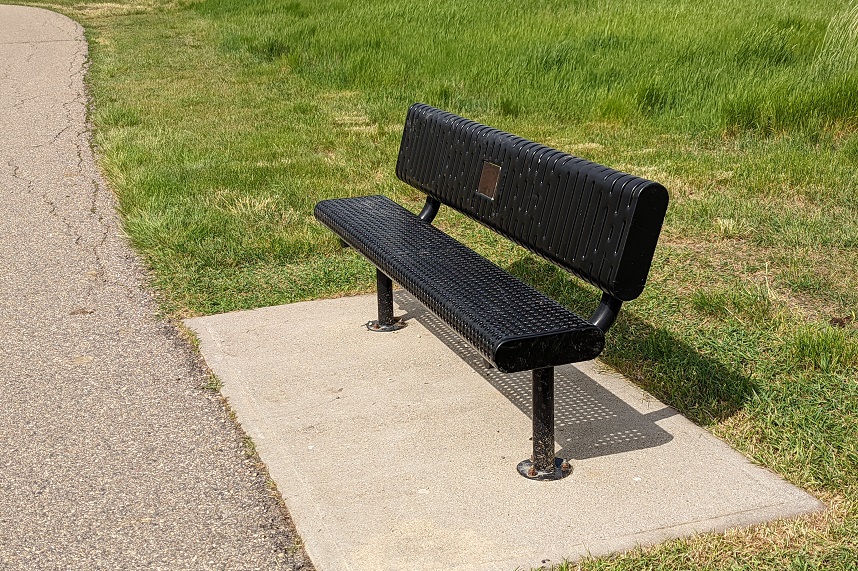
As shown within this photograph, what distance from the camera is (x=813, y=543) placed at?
115 inches

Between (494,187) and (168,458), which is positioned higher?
(494,187)

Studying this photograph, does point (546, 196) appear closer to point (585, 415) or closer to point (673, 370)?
point (585, 415)

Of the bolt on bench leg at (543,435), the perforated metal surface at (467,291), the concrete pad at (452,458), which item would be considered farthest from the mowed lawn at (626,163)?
the perforated metal surface at (467,291)

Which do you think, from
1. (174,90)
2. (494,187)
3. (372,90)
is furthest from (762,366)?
(174,90)

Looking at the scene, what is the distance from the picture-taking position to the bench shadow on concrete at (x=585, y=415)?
356 cm

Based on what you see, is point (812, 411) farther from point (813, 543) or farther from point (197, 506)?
point (197, 506)

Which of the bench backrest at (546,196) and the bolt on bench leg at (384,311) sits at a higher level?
the bench backrest at (546,196)

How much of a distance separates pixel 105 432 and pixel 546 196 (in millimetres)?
1737

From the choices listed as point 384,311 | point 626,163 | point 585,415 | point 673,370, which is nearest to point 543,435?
point 585,415

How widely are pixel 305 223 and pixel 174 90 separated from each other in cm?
555

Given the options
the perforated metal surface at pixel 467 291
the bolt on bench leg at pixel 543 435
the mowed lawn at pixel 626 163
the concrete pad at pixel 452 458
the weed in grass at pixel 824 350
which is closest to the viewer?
the concrete pad at pixel 452 458

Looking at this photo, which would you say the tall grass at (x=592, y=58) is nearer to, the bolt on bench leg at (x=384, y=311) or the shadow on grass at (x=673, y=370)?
the shadow on grass at (x=673, y=370)

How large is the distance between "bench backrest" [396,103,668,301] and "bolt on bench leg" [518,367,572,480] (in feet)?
1.13

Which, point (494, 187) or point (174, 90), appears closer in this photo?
point (494, 187)
